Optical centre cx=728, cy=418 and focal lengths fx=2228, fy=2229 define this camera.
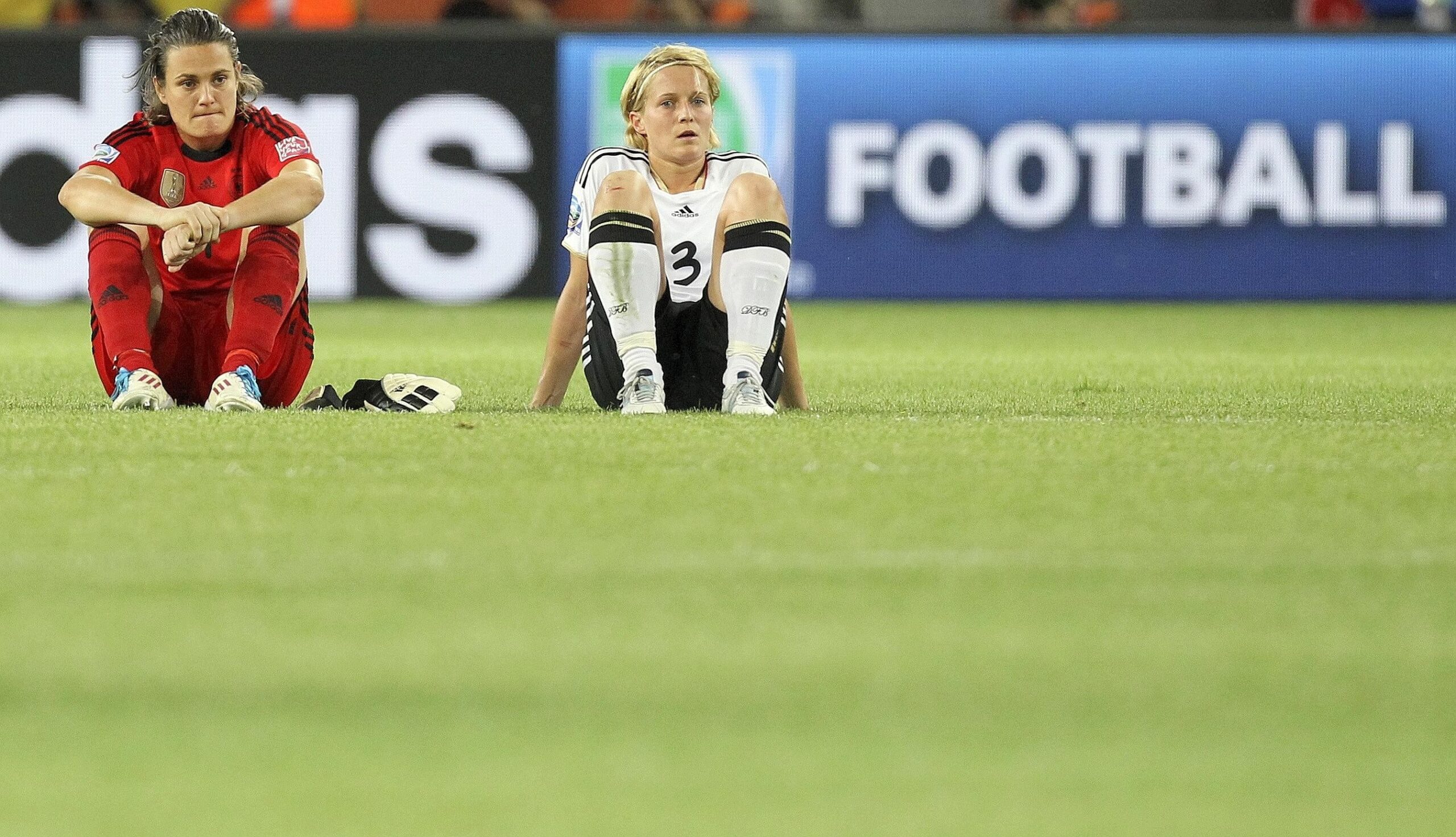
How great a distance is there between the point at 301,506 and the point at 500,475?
45cm

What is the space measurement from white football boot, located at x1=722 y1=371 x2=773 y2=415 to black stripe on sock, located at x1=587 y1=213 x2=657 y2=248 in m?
0.35

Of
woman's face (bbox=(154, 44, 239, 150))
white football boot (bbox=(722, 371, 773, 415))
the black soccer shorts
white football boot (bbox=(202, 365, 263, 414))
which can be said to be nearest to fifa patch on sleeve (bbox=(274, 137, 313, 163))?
woman's face (bbox=(154, 44, 239, 150))

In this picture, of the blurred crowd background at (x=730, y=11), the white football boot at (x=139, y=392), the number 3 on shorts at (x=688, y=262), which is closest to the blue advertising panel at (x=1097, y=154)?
the blurred crowd background at (x=730, y=11)

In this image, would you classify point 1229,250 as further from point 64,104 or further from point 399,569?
point 399,569

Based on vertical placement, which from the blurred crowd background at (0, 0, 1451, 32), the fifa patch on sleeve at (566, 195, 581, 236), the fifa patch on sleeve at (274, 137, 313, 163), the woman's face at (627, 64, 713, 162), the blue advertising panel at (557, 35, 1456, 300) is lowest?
the blue advertising panel at (557, 35, 1456, 300)

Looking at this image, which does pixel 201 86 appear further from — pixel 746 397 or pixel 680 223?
pixel 746 397

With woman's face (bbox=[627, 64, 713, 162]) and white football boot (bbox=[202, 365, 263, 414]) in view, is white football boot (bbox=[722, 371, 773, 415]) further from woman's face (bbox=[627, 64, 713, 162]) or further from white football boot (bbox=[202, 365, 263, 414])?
white football boot (bbox=[202, 365, 263, 414])

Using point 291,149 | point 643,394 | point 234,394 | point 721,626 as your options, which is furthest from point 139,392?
point 721,626

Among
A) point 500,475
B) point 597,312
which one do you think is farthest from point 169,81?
point 500,475

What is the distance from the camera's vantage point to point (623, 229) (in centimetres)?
468

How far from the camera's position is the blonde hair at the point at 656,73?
4922mm

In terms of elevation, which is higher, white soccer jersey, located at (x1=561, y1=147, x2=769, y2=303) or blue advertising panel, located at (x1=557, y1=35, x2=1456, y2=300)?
white soccer jersey, located at (x1=561, y1=147, x2=769, y2=303)

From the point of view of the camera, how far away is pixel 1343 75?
1043 cm

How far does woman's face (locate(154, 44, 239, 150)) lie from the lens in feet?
16.0
